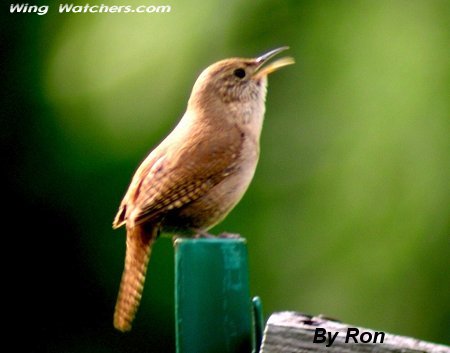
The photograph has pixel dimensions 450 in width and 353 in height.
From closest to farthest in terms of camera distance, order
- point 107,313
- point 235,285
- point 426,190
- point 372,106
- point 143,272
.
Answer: point 235,285 → point 143,272 → point 426,190 → point 372,106 → point 107,313

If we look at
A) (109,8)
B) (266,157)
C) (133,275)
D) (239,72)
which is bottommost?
(133,275)

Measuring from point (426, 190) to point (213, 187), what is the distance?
1147mm

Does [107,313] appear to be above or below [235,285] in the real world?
below

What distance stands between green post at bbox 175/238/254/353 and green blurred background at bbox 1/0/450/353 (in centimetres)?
243

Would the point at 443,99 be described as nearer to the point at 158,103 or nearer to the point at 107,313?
the point at 158,103

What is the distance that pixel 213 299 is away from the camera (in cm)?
309

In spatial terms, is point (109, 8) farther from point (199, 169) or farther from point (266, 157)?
point (199, 169)

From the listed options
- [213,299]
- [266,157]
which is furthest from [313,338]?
[266,157]

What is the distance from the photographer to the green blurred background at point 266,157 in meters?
5.63

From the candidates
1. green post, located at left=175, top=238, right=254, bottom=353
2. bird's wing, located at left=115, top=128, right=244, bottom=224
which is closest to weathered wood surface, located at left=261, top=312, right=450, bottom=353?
green post, located at left=175, top=238, right=254, bottom=353

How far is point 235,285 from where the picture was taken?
122 inches

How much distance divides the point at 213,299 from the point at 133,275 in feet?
4.14

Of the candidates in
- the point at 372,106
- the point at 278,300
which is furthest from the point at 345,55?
the point at 278,300

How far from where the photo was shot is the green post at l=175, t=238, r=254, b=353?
10.1 feet
